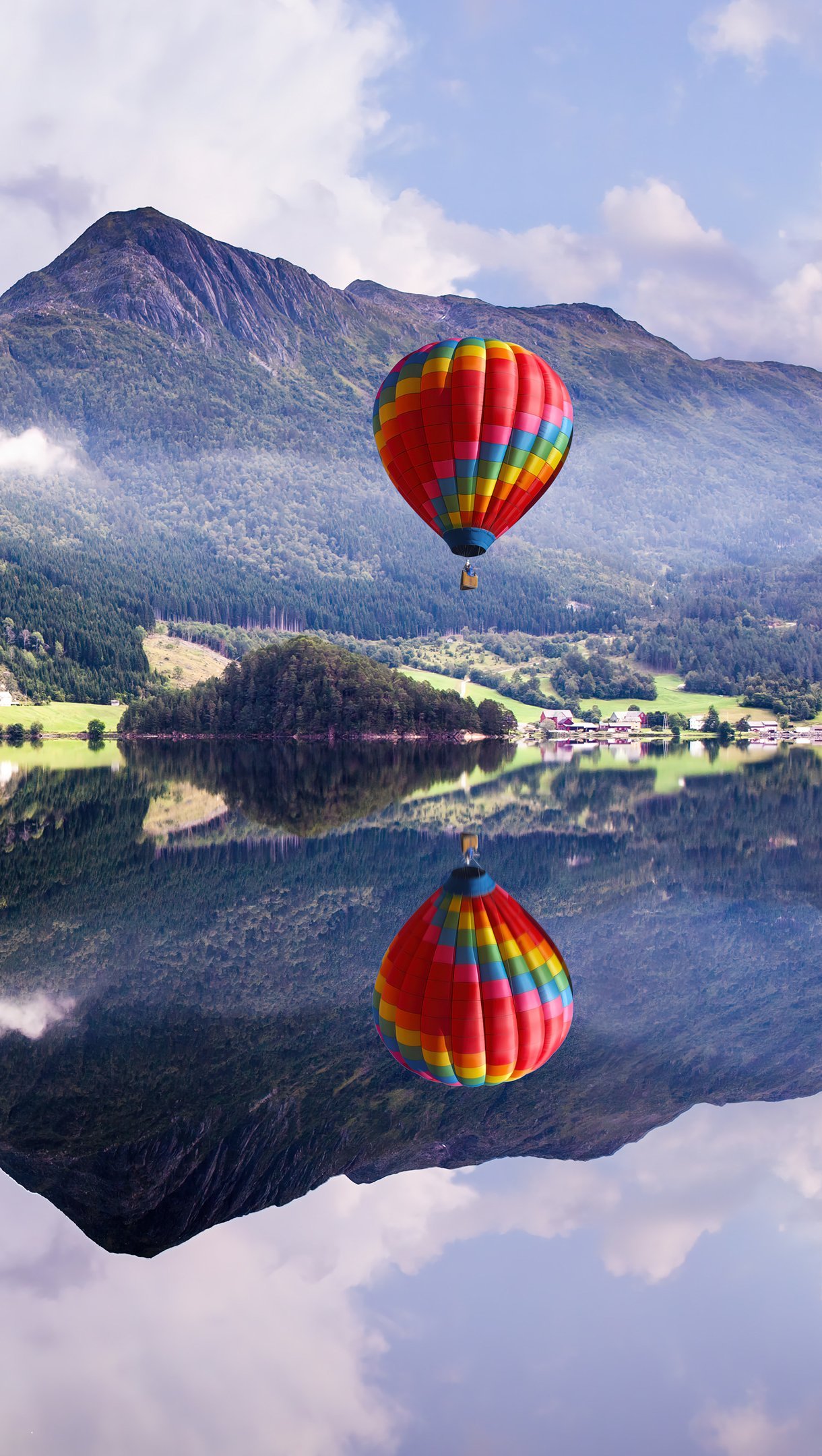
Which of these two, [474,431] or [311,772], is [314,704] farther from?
[474,431]

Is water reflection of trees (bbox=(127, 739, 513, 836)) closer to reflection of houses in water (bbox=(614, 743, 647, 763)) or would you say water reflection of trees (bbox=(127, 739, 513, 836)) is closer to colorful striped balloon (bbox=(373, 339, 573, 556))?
reflection of houses in water (bbox=(614, 743, 647, 763))

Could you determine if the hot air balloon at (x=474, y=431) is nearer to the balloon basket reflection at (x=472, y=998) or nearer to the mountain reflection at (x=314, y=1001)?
the mountain reflection at (x=314, y=1001)

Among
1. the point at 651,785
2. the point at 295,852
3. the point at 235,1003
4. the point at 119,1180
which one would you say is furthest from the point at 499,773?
the point at 119,1180

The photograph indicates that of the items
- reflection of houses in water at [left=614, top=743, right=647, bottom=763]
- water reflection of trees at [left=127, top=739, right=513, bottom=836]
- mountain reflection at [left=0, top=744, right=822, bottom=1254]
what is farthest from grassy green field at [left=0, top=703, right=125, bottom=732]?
mountain reflection at [left=0, top=744, right=822, bottom=1254]

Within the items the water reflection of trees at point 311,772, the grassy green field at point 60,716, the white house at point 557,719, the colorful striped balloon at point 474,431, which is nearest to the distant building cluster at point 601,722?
the white house at point 557,719

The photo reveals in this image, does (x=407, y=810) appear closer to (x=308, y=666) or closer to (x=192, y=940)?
(x=192, y=940)

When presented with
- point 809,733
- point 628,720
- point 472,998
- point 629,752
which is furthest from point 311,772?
point 628,720
